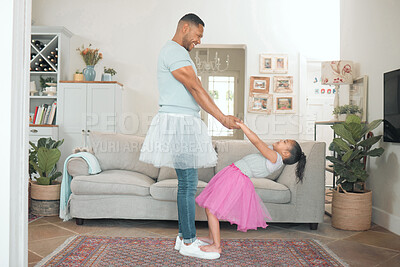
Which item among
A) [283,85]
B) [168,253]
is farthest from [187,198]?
[283,85]

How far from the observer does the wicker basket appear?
323cm

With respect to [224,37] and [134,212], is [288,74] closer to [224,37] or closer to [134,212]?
[224,37]

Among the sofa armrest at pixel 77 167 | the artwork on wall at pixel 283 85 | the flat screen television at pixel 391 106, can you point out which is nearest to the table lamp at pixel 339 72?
the flat screen television at pixel 391 106

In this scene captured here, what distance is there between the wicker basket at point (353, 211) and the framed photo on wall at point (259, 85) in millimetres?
2722

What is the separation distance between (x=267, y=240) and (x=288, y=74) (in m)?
3.52

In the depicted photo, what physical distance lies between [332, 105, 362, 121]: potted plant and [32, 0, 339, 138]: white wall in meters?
1.57

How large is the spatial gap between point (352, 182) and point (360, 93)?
1.14m

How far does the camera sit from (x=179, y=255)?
2.39 meters

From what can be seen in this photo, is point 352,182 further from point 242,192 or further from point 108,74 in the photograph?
point 108,74

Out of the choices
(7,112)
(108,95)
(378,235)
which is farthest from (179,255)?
(108,95)

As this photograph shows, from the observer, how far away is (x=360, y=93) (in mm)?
4012

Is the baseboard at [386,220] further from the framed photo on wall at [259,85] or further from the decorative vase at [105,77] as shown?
the decorative vase at [105,77]

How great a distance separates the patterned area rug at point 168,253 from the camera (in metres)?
2.26

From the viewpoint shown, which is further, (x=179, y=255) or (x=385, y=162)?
(x=385, y=162)
